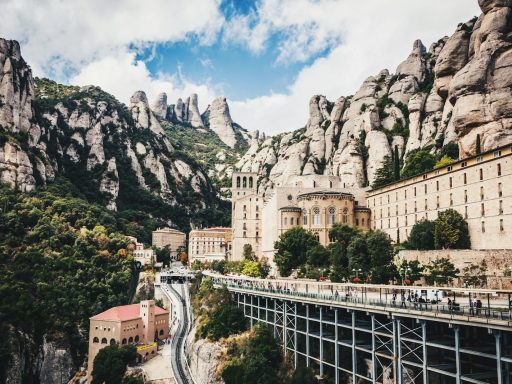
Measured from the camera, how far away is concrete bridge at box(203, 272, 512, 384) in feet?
77.2

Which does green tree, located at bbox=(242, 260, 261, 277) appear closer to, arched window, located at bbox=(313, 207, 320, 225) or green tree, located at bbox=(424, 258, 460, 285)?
arched window, located at bbox=(313, 207, 320, 225)

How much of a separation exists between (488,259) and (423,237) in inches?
419

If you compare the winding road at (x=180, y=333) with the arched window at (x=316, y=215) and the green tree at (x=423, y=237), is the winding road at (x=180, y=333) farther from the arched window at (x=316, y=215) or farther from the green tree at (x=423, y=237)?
the green tree at (x=423, y=237)

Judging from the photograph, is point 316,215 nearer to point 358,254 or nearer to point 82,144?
point 358,254

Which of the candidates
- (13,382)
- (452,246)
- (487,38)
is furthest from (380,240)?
(13,382)

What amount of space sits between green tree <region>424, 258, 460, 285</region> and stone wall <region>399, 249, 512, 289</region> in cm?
91

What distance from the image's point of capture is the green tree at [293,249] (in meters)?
69.8

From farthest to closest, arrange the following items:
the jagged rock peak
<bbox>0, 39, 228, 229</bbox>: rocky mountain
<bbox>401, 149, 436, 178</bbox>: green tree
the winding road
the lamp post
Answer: <bbox>0, 39, 228, 229</bbox>: rocky mountain, <bbox>401, 149, 436, 178</bbox>: green tree, the jagged rock peak, the winding road, the lamp post

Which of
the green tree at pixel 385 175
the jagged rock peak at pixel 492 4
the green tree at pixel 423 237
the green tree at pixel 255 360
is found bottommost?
the green tree at pixel 255 360

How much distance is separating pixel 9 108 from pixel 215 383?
97339 mm

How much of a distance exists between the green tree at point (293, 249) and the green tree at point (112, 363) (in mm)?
24912

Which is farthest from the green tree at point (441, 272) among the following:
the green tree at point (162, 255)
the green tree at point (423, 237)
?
the green tree at point (162, 255)

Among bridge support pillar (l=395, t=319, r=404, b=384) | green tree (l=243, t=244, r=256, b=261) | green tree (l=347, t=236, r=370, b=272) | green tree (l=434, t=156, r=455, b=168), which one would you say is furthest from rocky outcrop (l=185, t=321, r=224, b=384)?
green tree (l=434, t=156, r=455, b=168)

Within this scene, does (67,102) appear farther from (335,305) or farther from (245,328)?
(335,305)
